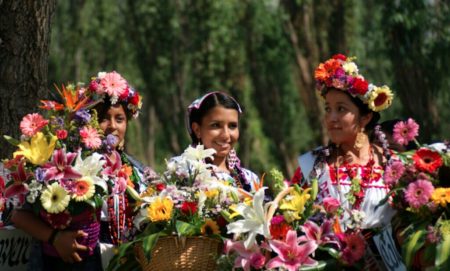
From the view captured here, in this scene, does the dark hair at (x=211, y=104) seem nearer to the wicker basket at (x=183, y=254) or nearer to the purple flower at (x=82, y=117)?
the purple flower at (x=82, y=117)

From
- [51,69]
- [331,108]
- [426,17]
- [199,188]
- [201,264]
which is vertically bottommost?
[201,264]

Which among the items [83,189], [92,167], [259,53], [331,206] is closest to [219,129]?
[92,167]

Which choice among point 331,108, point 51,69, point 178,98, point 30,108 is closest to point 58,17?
point 51,69

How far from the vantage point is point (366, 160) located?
567cm

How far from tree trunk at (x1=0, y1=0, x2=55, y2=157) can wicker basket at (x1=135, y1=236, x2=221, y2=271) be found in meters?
2.37

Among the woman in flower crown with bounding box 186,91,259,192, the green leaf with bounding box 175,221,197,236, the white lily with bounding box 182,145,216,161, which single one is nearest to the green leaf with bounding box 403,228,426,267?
the green leaf with bounding box 175,221,197,236

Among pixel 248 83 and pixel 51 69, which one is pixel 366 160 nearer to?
pixel 248 83

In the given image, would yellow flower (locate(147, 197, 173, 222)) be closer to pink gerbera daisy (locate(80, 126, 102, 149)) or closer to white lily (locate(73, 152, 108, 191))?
white lily (locate(73, 152, 108, 191))

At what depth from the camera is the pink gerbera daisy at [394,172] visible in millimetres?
4691

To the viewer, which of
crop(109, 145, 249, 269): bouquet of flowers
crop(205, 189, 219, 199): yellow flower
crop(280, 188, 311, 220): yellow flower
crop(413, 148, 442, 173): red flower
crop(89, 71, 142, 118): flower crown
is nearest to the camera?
crop(413, 148, 442, 173): red flower

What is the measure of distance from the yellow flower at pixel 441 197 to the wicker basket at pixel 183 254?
3.68 feet

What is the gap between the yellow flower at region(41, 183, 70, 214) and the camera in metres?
5.14

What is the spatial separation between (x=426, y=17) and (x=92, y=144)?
40.5ft

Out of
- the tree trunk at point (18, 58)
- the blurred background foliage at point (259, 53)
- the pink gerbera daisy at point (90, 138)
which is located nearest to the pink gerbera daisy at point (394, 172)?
the pink gerbera daisy at point (90, 138)
